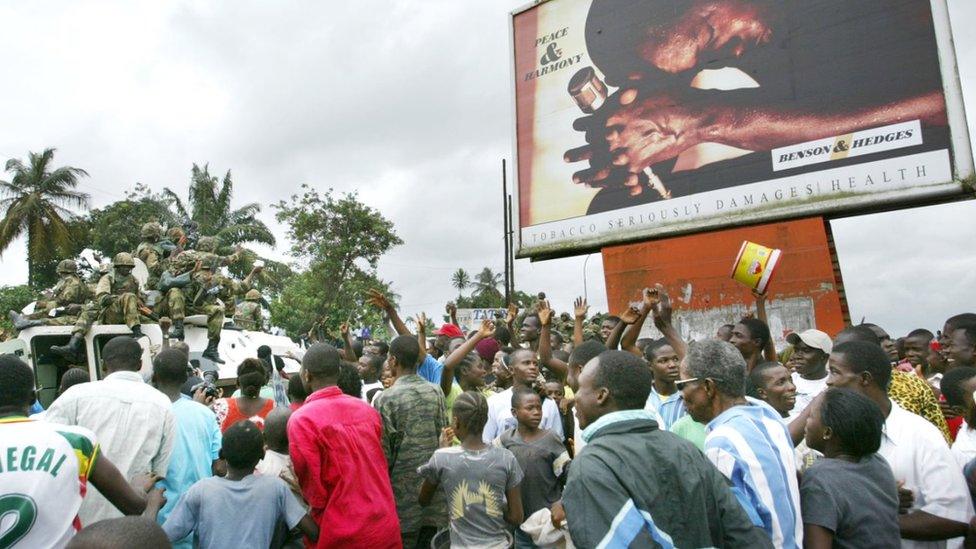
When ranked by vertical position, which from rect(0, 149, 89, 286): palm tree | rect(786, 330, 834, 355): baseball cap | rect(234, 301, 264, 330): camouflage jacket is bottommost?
rect(786, 330, 834, 355): baseball cap

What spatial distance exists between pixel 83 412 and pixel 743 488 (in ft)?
10.2

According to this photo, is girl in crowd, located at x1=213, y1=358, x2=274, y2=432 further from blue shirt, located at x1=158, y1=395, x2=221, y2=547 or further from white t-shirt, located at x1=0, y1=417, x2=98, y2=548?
white t-shirt, located at x1=0, y1=417, x2=98, y2=548

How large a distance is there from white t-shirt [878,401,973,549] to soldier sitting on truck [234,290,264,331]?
11549 mm

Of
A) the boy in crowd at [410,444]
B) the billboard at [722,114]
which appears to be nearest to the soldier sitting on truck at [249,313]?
the billboard at [722,114]

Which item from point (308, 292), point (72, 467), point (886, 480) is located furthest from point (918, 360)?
point (308, 292)

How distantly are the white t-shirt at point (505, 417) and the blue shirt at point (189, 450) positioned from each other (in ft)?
6.03

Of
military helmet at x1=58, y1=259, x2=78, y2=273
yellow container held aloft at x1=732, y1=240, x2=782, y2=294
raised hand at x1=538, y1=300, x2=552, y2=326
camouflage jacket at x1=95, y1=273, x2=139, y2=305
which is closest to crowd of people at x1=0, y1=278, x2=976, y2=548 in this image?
raised hand at x1=538, y1=300, x2=552, y2=326

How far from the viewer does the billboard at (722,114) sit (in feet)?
32.5

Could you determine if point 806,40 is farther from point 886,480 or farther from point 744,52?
point 886,480

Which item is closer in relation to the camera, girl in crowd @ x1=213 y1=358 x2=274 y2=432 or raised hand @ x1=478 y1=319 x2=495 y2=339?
girl in crowd @ x1=213 y1=358 x2=274 y2=432

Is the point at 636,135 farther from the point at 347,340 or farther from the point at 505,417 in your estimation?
the point at 505,417

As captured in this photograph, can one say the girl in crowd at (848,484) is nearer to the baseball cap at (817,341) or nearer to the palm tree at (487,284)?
the baseball cap at (817,341)

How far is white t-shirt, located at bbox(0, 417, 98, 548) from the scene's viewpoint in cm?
221

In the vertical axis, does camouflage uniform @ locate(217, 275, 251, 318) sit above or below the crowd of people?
above
